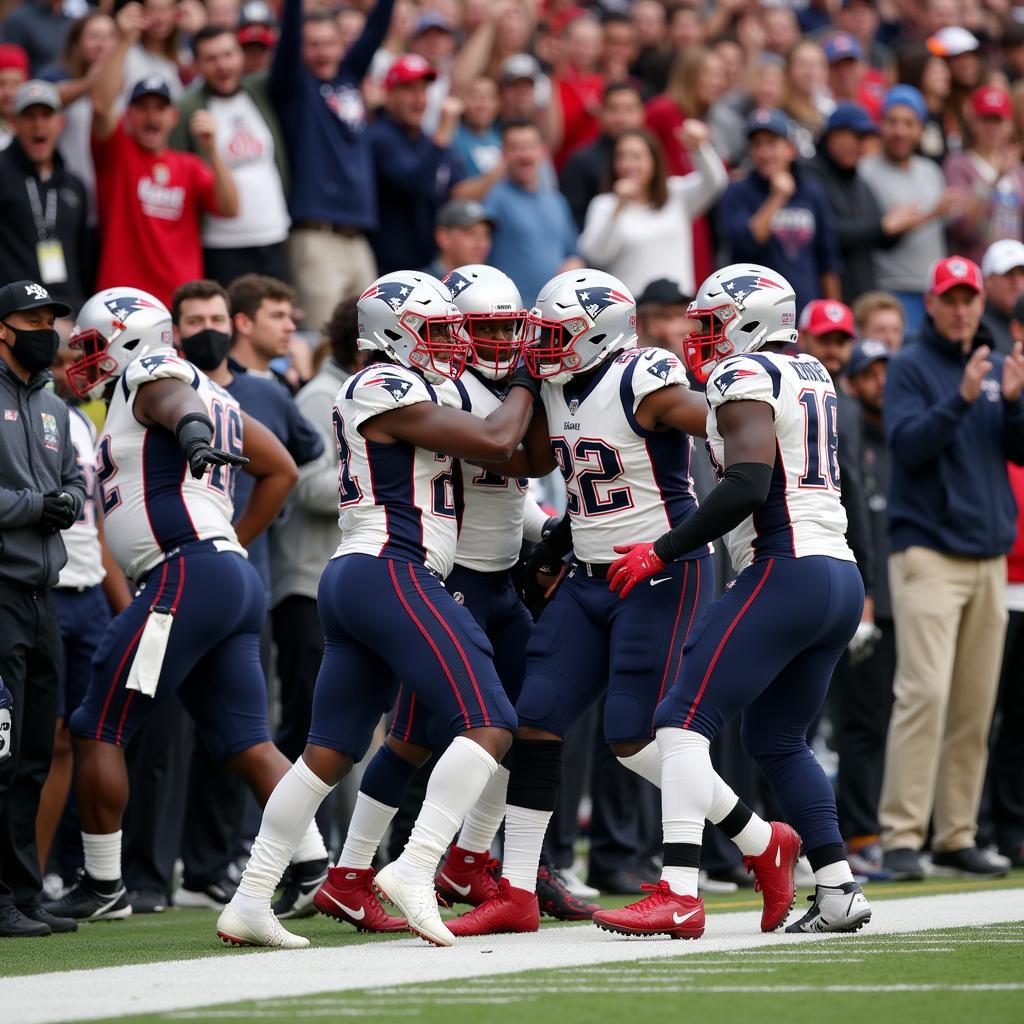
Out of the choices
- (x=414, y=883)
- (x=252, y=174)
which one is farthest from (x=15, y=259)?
(x=414, y=883)

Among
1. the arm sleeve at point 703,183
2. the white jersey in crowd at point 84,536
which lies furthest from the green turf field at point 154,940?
the arm sleeve at point 703,183

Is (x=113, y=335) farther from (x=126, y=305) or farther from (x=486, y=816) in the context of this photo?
(x=486, y=816)

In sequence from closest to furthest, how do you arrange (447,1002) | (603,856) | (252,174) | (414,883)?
(447,1002), (414,883), (603,856), (252,174)

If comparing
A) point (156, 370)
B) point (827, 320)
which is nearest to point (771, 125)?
point (827, 320)

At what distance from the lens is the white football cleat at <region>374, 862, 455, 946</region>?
20.0ft

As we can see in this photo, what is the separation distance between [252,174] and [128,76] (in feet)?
3.59

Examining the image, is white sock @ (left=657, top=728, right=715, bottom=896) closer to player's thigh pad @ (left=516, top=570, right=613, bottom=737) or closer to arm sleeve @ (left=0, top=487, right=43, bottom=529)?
player's thigh pad @ (left=516, top=570, right=613, bottom=737)

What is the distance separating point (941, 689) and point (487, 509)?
322cm

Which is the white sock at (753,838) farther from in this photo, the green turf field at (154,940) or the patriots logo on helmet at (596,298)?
the patriots logo on helmet at (596,298)

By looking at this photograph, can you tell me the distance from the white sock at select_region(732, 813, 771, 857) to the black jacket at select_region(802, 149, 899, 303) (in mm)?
7189

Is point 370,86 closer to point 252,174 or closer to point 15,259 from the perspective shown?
point 252,174

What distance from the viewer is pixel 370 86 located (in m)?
13.5

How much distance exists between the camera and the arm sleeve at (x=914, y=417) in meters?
9.01

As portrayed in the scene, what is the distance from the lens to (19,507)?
22.7ft
